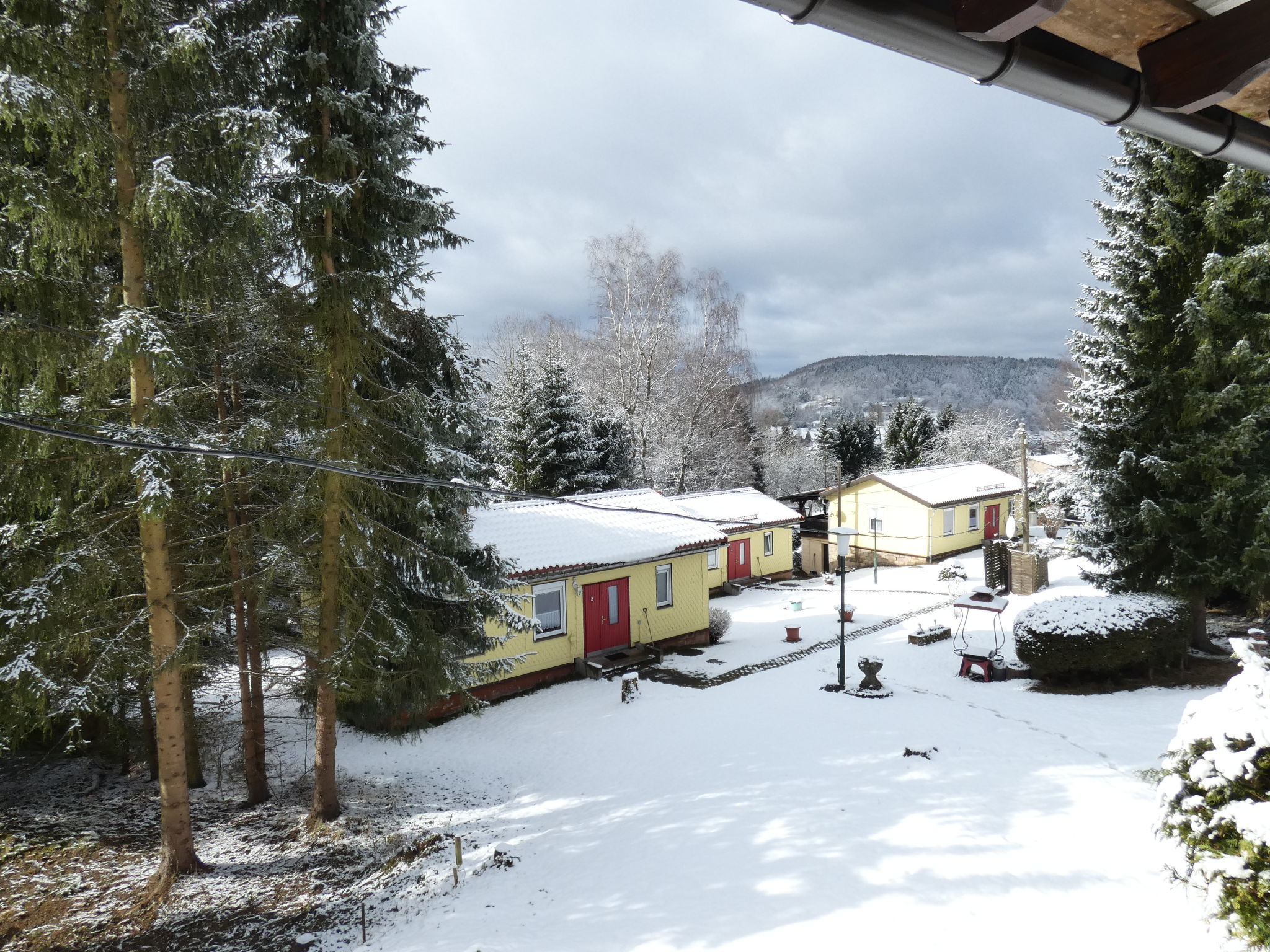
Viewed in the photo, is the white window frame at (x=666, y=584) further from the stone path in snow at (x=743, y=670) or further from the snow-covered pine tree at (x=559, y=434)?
the snow-covered pine tree at (x=559, y=434)

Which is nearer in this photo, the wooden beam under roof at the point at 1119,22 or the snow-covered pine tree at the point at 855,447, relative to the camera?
the wooden beam under roof at the point at 1119,22

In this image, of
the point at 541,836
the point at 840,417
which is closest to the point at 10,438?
the point at 541,836

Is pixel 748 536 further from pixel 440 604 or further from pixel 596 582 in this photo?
pixel 440 604

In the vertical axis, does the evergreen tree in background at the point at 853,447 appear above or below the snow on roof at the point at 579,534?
above

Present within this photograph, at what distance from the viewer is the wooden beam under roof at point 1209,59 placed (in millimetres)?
2064

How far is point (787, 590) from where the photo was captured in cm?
2802

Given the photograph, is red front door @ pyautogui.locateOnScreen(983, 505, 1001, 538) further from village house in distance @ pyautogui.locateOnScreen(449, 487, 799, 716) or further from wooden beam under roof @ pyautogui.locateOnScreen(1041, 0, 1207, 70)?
wooden beam under roof @ pyautogui.locateOnScreen(1041, 0, 1207, 70)

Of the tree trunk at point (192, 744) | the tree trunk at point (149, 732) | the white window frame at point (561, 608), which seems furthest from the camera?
the white window frame at point (561, 608)

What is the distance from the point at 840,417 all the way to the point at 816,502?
1414cm

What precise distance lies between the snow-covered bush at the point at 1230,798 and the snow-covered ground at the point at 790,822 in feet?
2.43

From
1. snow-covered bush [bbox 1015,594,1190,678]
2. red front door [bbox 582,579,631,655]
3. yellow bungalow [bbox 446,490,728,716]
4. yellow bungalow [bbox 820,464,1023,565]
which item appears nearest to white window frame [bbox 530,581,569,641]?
yellow bungalow [bbox 446,490,728,716]

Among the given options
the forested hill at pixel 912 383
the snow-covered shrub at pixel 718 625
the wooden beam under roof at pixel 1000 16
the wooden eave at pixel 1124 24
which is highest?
the forested hill at pixel 912 383

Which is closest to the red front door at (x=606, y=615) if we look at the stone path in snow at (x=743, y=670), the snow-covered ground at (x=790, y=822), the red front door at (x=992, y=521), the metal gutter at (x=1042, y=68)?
the stone path in snow at (x=743, y=670)

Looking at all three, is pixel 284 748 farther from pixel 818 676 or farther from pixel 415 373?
pixel 818 676
